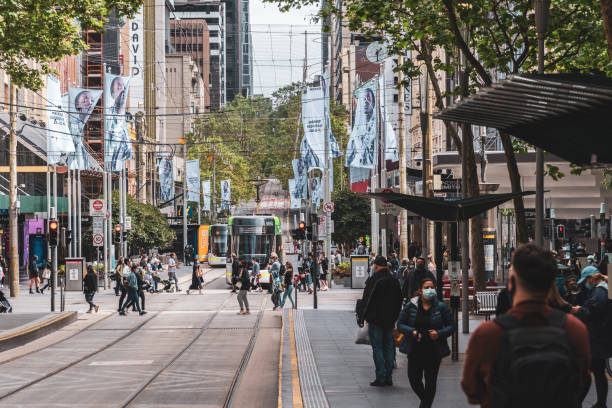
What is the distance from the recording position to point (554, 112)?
9.74 meters

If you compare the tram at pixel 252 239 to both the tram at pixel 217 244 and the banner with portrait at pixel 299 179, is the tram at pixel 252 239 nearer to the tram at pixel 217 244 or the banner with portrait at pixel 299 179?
the banner with portrait at pixel 299 179

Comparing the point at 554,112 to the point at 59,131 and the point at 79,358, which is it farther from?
the point at 59,131

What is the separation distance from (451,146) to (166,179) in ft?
74.3

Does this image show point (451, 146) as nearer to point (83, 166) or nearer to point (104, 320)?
point (83, 166)

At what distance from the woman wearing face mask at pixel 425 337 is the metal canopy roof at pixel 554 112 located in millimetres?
2041

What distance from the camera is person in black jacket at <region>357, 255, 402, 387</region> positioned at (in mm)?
12602

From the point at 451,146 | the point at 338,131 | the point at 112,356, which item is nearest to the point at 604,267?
the point at 112,356

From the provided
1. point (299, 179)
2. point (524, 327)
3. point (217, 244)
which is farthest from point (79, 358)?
point (217, 244)

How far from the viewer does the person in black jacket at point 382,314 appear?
1260 cm

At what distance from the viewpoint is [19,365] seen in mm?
18281

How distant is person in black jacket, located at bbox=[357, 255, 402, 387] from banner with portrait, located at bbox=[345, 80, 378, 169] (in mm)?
24907

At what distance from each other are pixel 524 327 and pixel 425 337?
561 cm

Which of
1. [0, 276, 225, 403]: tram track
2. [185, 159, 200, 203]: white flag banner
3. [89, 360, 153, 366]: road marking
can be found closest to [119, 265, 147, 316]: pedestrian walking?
[0, 276, 225, 403]: tram track

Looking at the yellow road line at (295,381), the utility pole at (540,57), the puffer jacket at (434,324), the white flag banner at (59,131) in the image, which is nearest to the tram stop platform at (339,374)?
the yellow road line at (295,381)
